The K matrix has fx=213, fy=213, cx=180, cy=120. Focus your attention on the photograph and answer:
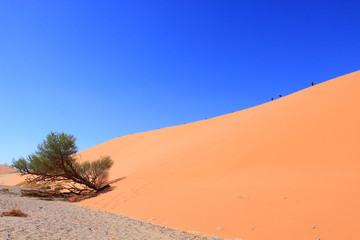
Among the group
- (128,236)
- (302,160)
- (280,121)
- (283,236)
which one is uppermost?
(280,121)

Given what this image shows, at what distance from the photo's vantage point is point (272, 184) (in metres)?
6.62

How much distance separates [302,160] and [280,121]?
15.8 feet

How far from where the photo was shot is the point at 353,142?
7363mm

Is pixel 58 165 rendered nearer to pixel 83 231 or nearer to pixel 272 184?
pixel 83 231

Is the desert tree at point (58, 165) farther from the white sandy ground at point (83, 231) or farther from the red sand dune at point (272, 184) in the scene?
the white sandy ground at point (83, 231)

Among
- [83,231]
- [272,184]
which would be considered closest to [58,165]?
[83,231]

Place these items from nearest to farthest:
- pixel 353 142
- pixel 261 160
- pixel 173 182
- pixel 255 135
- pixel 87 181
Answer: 1. pixel 353 142
2. pixel 261 160
3. pixel 173 182
4. pixel 255 135
5. pixel 87 181

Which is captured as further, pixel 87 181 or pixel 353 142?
pixel 87 181

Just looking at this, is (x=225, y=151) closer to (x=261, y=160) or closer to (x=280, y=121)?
(x=261, y=160)

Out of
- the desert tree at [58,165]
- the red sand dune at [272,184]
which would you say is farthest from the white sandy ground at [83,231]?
the desert tree at [58,165]

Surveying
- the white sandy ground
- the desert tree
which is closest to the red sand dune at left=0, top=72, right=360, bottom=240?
the white sandy ground

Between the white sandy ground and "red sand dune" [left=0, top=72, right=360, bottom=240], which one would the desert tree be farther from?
the white sandy ground

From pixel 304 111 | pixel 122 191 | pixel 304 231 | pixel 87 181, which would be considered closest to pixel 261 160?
pixel 304 231

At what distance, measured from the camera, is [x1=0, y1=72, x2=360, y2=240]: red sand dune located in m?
4.79
